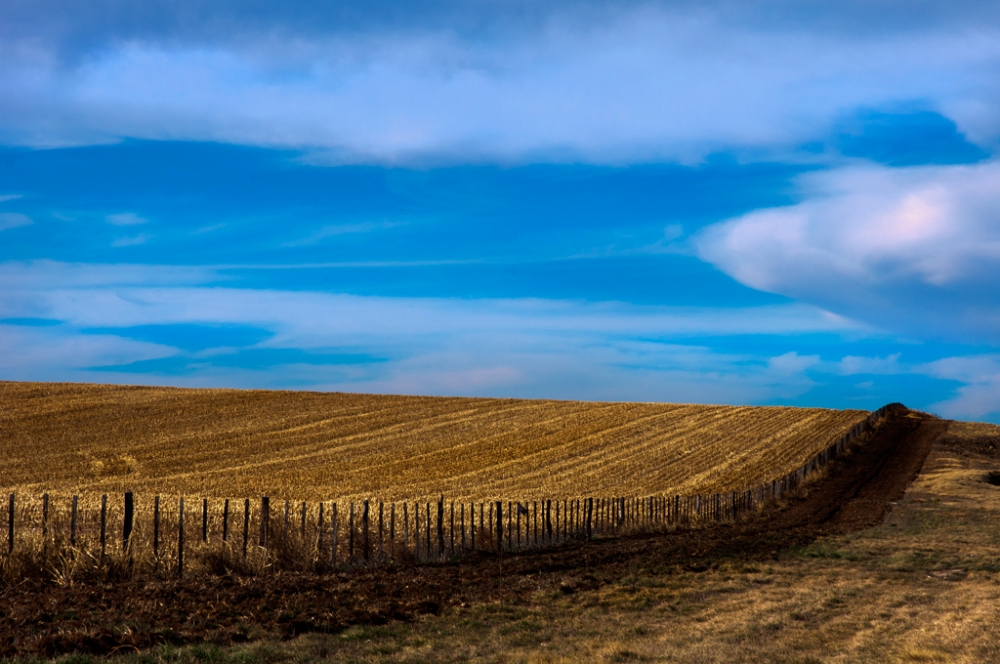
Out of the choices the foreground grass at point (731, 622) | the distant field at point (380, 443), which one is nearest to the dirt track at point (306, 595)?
the foreground grass at point (731, 622)

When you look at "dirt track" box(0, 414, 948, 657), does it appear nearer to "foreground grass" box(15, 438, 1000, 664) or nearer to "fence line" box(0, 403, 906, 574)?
"foreground grass" box(15, 438, 1000, 664)

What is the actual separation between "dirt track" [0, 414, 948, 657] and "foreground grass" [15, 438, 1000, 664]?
549mm

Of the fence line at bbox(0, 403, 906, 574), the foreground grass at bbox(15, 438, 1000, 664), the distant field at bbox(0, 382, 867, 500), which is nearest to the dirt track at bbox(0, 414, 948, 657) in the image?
the foreground grass at bbox(15, 438, 1000, 664)

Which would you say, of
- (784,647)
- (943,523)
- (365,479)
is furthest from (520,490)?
(784,647)

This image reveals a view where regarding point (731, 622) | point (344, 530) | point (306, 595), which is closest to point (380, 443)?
point (344, 530)

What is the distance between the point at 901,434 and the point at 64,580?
59.2 meters

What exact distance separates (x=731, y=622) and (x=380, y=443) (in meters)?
38.5

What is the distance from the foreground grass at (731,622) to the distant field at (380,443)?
1638 cm

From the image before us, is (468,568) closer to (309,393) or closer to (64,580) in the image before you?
(64,580)

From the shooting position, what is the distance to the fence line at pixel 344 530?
1641cm

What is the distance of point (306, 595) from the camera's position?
557 inches

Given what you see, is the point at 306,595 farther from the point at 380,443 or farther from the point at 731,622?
the point at 380,443

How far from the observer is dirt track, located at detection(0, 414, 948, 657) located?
38.2 feet

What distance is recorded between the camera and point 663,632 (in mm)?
12727
